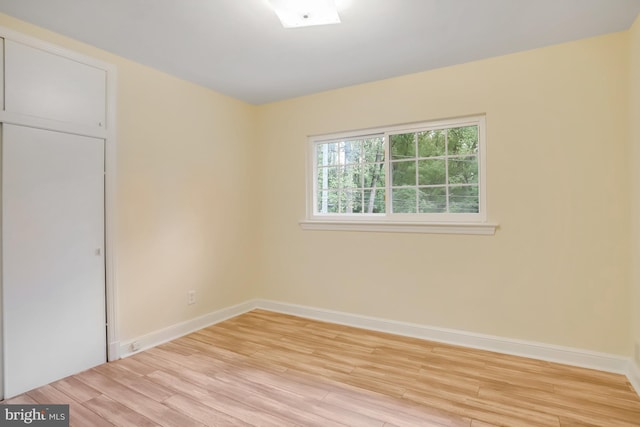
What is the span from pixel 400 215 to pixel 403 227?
0.14 metres

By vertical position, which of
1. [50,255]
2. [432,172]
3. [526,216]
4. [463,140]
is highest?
[463,140]

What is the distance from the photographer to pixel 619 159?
240cm

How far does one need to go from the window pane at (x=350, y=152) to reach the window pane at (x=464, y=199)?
1031 millimetres

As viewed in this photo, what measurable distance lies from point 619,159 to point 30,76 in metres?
4.14

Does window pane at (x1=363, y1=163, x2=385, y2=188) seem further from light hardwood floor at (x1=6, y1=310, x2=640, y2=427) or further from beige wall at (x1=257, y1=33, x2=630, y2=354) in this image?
light hardwood floor at (x1=6, y1=310, x2=640, y2=427)

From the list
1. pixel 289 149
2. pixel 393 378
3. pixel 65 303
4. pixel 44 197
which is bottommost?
pixel 393 378

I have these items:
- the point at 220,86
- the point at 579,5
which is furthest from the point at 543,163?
the point at 220,86

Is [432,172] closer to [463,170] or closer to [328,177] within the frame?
[463,170]

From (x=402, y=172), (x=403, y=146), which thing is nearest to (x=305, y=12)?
(x=403, y=146)

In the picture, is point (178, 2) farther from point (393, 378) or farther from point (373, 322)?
point (373, 322)

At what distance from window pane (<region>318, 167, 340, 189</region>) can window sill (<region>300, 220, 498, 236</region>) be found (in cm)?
44

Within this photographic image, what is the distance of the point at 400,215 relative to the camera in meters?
3.24

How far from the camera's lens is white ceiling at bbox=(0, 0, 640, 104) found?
207 centimetres
